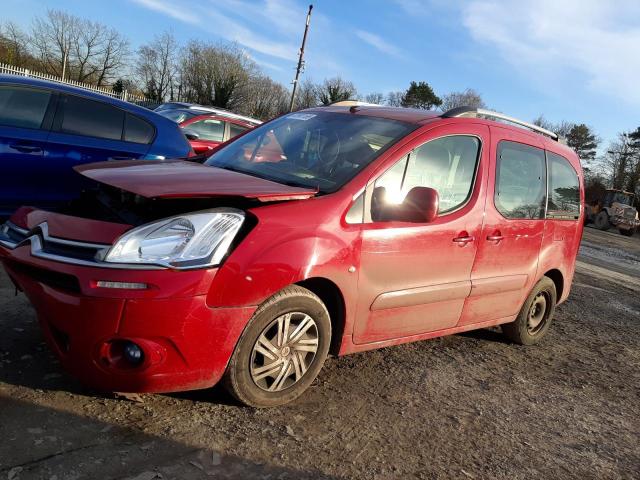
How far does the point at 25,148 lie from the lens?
16.6 ft

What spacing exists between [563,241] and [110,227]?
3.96 meters

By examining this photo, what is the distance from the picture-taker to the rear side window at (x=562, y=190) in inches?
185

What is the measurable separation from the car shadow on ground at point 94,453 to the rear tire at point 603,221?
3373 centimetres

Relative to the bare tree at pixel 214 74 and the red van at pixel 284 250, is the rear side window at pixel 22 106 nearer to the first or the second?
the red van at pixel 284 250

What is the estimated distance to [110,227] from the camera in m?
2.50

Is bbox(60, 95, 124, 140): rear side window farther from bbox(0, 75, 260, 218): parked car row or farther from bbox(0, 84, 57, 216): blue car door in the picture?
bbox(0, 84, 57, 216): blue car door

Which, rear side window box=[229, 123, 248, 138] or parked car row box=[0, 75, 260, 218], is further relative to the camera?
rear side window box=[229, 123, 248, 138]

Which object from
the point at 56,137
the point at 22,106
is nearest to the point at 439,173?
the point at 56,137

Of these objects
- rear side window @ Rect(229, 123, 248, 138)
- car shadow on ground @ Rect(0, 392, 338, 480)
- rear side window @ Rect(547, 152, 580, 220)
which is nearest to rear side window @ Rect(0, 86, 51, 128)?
car shadow on ground @ Rect(0, 392, 338, 480)

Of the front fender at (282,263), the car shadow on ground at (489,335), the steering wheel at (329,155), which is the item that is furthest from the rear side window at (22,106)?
the car shadow on ground at (489,335)

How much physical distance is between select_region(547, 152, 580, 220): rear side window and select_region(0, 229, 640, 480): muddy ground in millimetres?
1380

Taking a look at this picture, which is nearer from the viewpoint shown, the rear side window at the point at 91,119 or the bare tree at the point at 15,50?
the rear side window at the point at 91,119

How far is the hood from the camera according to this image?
2.57m

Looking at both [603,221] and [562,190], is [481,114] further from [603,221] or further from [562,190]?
[603,221]
